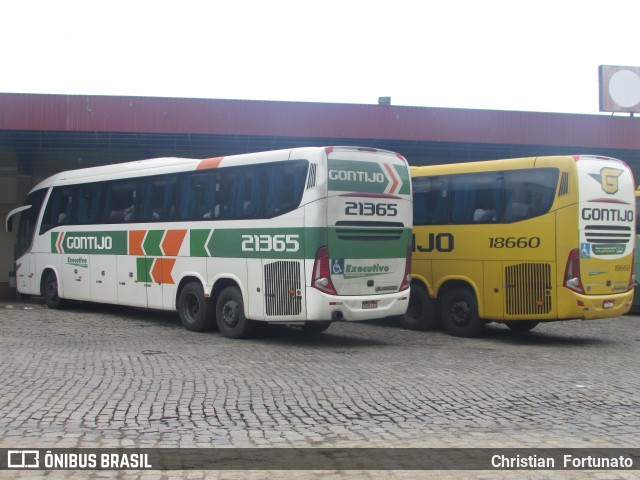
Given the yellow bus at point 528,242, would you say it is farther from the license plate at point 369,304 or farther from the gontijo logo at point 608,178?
the license plate at point 369,304

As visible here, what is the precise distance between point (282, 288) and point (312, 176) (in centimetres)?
190

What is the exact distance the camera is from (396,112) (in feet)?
70.5

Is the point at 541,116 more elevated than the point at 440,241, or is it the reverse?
the point at 541,116

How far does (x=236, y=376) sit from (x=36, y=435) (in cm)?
349

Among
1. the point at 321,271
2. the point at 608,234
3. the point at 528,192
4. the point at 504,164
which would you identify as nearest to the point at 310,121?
the point at 504,164

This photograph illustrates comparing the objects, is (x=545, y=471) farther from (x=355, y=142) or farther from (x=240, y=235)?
(x=355, y=142)

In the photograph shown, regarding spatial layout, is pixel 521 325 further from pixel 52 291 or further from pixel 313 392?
pixel 52 291

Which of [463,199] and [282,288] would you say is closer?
[282,288]

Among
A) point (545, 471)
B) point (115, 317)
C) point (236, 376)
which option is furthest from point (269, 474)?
point (115, 317)

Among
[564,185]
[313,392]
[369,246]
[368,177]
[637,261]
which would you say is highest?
[368,177]

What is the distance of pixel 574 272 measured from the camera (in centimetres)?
1381

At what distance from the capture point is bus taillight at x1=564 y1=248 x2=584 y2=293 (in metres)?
13.8

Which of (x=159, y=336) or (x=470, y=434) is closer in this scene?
(x=470, y=434)

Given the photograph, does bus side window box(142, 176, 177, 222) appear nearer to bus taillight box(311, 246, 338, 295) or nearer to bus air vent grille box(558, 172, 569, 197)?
bus taillight box(311, 246, 338, 295)
